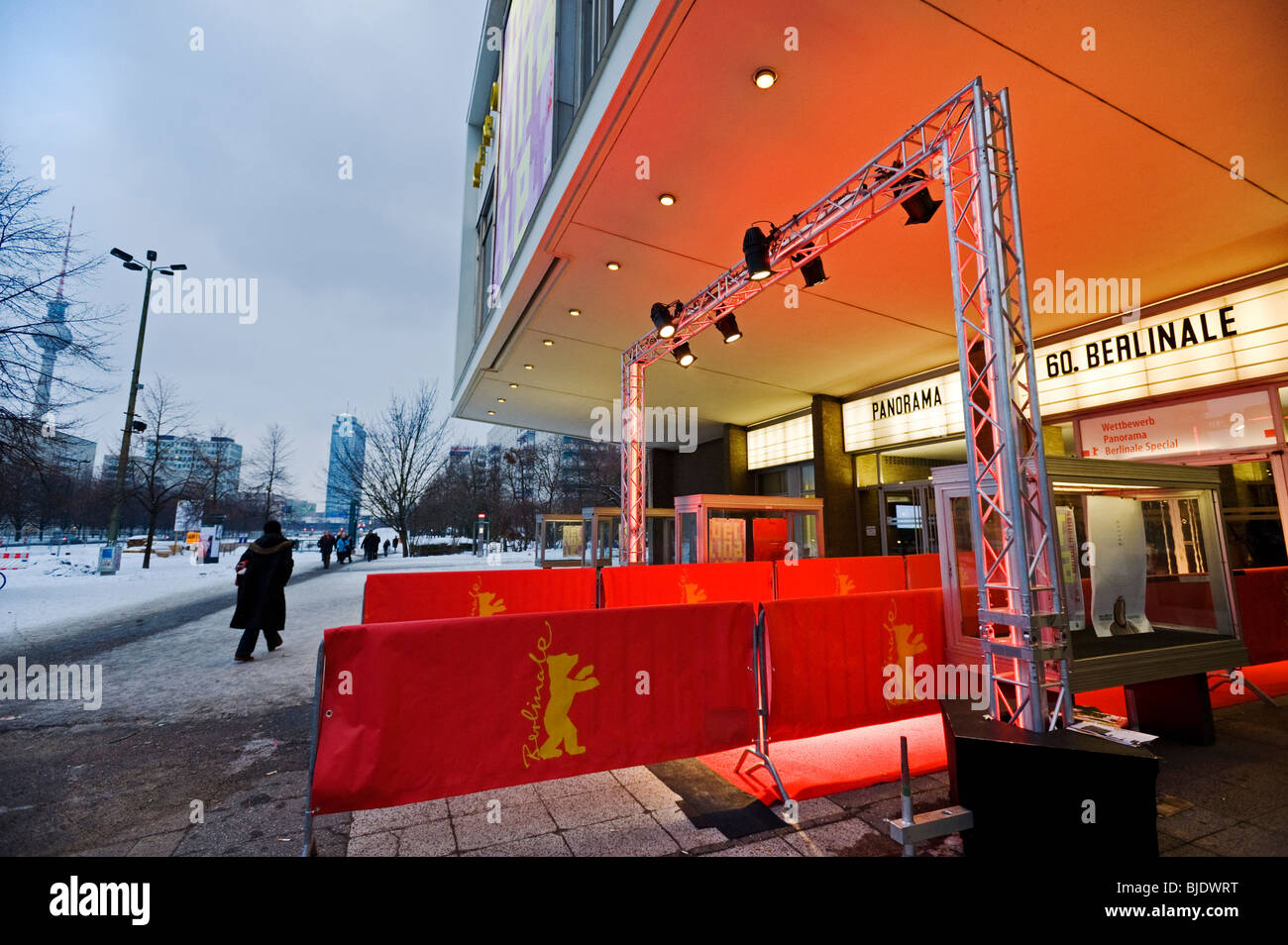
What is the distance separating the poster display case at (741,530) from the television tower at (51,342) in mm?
13893

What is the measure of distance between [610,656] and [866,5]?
566 centimetres

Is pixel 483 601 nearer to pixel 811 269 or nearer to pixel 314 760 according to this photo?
pixel 314 760

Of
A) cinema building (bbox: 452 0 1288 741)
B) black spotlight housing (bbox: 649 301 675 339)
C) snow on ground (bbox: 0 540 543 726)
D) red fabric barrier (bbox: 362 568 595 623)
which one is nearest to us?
cinema building (bbox: 452 0 1288 741)

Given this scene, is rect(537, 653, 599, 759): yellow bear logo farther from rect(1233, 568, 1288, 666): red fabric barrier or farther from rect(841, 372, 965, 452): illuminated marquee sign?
rect(841, 372, 965, 452): illuminated marquee sign

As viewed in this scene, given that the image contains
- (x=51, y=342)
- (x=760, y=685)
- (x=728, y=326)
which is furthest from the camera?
(x=51, y=342)

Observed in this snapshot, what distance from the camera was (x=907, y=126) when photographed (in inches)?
235

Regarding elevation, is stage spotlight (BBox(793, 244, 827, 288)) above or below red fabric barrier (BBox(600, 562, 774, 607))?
above

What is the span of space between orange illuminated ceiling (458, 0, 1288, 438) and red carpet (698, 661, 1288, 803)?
6054 mm

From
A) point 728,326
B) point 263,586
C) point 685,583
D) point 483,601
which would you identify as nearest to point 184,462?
point 263,586

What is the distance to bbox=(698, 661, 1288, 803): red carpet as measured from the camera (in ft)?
13.0

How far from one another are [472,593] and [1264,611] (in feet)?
33.8

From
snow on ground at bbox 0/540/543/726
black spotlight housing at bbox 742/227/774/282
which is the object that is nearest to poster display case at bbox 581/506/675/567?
black spotlight housing at bbox 742/227/774/282

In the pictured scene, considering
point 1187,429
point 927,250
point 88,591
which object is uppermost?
point 927,250
